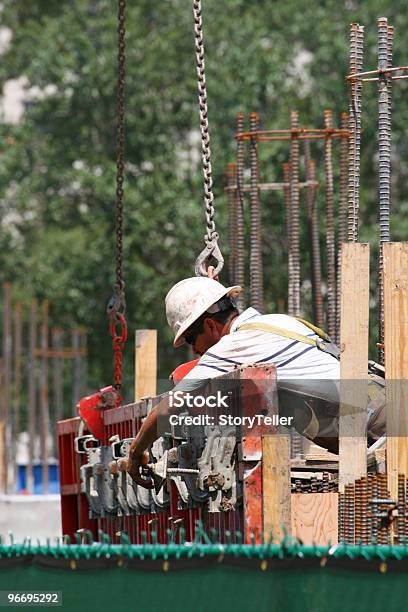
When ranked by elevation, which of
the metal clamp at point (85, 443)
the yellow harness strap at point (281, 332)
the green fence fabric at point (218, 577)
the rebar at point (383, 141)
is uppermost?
the rebar at point (383, 141)

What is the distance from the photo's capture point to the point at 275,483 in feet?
24.1

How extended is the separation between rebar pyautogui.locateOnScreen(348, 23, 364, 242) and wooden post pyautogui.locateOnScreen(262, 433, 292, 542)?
2333 mm

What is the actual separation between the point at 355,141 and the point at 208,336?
1434 mm

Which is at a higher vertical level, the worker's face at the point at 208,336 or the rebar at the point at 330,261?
the rebar at the point at 330,261

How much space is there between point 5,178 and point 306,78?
22.2 feet

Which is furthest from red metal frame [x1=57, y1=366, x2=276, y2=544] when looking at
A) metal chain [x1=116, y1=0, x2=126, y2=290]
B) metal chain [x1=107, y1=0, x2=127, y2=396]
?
metal chain [x1=116, y1=0, x2=126, y2=290]

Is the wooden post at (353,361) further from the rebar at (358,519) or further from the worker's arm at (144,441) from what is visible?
the worker's arm at (144,441)

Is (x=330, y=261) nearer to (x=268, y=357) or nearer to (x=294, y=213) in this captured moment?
(x=294, y=213)

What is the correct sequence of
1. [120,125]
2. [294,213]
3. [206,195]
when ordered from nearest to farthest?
[206,195] → [120,125] → [294,213]

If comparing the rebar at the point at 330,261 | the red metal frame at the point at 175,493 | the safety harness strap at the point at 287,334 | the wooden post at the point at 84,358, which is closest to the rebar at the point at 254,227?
the rebar at the point at 330,261

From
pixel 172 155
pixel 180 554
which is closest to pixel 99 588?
pixel 180 554

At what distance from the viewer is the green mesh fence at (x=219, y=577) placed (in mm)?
5531

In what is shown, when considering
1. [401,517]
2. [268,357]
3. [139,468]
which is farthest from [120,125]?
[401,517]

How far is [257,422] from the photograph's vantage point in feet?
24.8
